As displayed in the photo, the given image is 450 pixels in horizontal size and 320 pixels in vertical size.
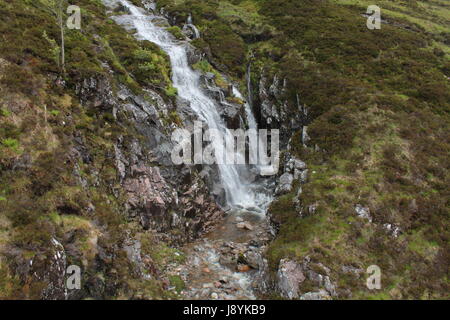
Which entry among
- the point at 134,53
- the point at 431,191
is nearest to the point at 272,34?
the point at 134,53

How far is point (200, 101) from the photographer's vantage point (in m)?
27.8

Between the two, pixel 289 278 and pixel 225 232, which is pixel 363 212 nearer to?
pixel 289 278

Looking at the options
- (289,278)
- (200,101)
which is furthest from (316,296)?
(200,101)

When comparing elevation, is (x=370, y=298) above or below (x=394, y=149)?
below

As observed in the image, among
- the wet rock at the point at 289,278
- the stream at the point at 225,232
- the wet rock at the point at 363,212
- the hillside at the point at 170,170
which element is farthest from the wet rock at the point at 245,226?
the wet rock at the point at 363,212

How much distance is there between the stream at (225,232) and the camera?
15.4 metres

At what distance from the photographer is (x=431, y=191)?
18266 millimetres

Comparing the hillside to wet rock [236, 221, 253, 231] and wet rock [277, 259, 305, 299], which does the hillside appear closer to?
wet rock [277, 259, 305, 299]

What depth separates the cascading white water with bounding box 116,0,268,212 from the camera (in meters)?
24.6

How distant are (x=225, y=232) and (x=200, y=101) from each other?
493 inches

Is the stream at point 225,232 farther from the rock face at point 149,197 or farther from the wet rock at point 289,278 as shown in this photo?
the rock face at point 149,197
